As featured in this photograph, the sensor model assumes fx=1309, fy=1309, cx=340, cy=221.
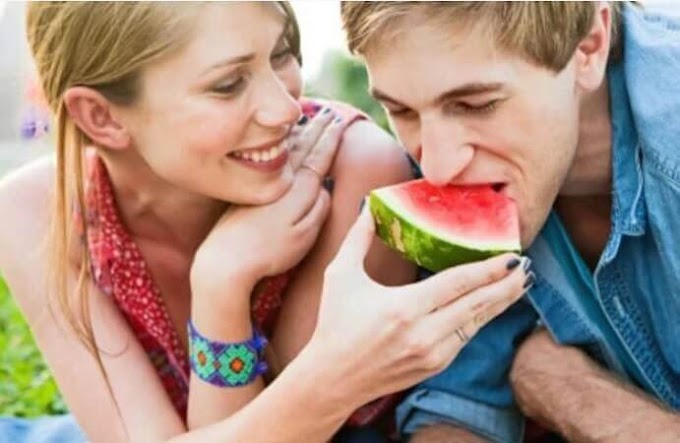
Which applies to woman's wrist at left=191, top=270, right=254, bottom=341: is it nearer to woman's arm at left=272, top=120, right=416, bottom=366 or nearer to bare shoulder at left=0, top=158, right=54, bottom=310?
woman's arm at left=272, top=120, right=416, bottom=366

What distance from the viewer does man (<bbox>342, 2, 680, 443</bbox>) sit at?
259 centimetres

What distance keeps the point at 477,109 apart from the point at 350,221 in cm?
59

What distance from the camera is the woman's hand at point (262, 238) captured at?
3.00 meters

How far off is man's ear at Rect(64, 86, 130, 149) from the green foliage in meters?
3.88

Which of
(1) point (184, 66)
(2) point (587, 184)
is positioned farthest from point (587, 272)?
(1) point (184, 66)

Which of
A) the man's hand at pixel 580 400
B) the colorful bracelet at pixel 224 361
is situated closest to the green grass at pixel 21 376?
the colorful bracelet at pixel 224 361

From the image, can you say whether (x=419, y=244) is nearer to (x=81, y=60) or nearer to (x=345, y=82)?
(x=81, y=60)

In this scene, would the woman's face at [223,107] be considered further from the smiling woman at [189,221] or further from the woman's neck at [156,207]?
the woman's neck at [156,207]

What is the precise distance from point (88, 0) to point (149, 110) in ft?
0.90

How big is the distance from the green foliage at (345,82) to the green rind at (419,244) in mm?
4198

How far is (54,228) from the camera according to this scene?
319 cm

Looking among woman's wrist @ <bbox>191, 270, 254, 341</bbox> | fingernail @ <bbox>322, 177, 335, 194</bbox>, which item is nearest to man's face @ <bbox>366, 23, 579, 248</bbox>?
fingernail @ <bbox>322, 177, 335, 194</bbox>

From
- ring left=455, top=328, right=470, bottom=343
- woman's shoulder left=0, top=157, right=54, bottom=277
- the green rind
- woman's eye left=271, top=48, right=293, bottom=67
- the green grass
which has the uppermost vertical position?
woman's eye left=271, top=48, right=293, bottom=67

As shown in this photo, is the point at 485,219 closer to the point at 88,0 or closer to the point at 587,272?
the point at 587,272
